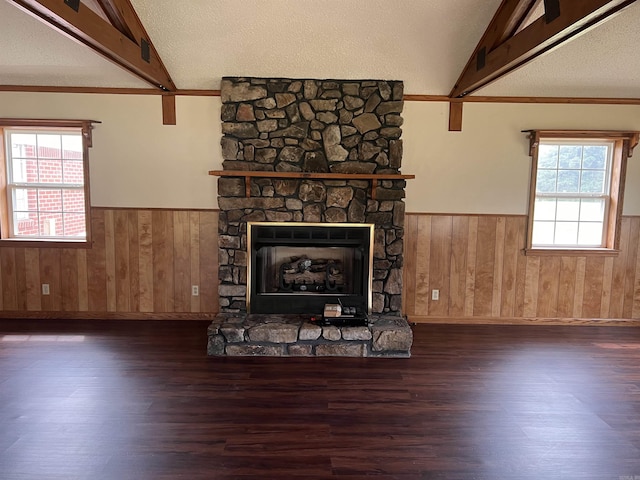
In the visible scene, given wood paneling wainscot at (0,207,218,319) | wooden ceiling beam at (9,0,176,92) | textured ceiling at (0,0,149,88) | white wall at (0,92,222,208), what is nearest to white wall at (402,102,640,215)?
white wall at (0,92,222,208)

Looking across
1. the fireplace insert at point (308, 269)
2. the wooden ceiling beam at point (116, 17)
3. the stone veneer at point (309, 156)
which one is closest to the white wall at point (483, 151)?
the stone veneer at point (309, 156)

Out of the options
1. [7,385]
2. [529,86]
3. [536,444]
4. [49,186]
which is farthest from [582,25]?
[49,186]

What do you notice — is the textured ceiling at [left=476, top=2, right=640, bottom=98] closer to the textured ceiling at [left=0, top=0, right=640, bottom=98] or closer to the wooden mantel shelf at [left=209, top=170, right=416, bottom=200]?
the textured ceiling at [left=0, top=0, right=640, bottom=98]

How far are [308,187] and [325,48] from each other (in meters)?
1.23

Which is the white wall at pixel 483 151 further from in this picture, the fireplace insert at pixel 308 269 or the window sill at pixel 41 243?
the window sill at pixel 41 243

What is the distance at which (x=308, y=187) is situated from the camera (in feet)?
12.8

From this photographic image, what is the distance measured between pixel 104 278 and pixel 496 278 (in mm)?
4184

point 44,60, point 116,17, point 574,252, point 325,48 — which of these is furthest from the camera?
point 574,252

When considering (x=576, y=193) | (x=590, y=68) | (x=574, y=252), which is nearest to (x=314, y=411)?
(x=574, y=252)

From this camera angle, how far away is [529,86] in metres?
3.97

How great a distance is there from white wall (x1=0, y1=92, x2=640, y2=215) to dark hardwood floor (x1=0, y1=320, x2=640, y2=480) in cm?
145

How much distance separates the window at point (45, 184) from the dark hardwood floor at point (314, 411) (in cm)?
112

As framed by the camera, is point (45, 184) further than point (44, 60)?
Yes

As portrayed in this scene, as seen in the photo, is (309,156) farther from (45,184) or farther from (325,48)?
(45,184)
